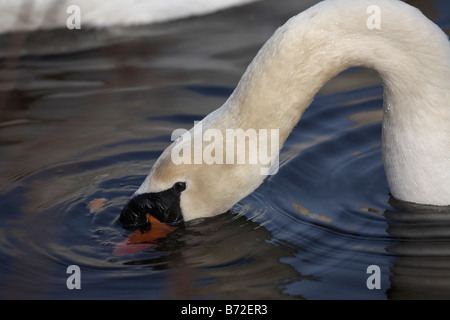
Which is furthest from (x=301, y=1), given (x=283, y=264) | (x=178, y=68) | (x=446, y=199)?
(x=283, y=264)

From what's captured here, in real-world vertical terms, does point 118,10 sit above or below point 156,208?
above

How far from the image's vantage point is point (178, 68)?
807 centimetres

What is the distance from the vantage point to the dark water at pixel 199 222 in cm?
455

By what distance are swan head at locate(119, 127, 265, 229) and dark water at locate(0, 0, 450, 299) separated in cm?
17

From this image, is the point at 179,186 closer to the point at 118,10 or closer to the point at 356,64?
the point at 356,64

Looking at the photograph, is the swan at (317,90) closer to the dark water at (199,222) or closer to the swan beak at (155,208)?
the swan beak at (155,208)

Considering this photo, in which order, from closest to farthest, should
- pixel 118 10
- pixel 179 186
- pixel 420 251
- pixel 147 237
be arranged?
pixel 420 251 < pixel 179 186 < pixel 147 237 < pixel 118 10

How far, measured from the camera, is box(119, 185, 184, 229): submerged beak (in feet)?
16.1

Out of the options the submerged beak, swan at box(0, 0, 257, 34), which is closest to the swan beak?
the submerged beak

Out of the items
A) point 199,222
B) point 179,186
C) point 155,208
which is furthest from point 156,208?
point 199,222

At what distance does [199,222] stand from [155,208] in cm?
32

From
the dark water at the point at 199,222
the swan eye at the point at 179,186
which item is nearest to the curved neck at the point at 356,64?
the swan eye at the point at 179,186

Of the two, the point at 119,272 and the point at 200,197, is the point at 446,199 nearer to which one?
the point at 200,197

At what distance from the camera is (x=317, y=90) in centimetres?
482
